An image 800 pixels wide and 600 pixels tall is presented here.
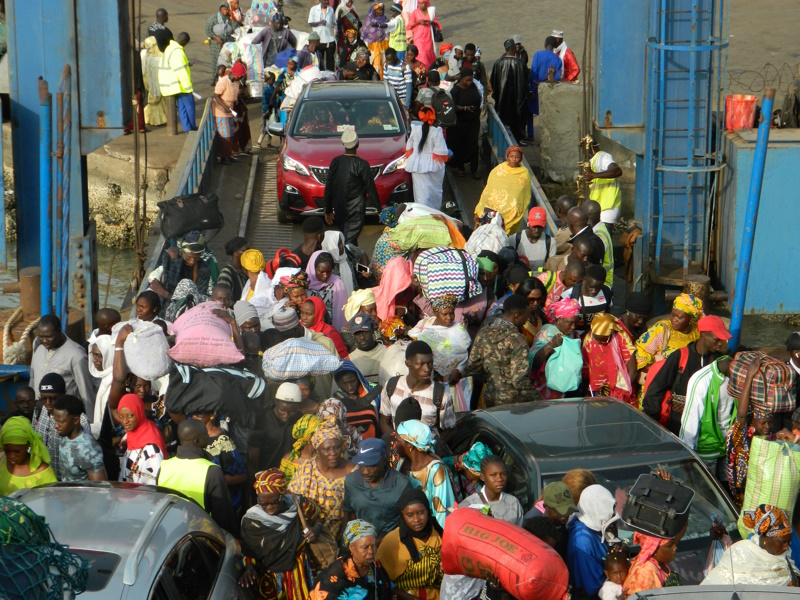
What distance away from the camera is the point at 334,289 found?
943cm

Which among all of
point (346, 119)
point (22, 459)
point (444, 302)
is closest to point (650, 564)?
point (444, 302)

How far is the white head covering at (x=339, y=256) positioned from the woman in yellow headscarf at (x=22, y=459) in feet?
12.6

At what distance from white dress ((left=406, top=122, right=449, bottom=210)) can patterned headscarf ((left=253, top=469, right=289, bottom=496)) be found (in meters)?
6.81

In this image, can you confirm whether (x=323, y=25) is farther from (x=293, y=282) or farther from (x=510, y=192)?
(x=293, y=282)

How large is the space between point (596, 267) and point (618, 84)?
13.1ft

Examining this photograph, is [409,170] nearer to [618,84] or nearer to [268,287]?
[618,84]

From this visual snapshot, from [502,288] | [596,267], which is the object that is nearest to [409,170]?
[502,288]

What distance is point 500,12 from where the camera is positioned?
31.3 m

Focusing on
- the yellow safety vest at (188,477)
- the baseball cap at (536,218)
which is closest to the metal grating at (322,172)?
the baseball cap at (536,218)

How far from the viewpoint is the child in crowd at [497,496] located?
19.7 feet

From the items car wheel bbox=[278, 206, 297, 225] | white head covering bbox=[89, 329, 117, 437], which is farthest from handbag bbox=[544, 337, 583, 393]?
car wheel bbox=[278, 206, 297, 225]

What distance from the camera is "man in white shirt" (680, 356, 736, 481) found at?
285 inches

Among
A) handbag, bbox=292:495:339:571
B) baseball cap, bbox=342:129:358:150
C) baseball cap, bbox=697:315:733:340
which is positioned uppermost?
baseball cap, bbox=342:129:358:150

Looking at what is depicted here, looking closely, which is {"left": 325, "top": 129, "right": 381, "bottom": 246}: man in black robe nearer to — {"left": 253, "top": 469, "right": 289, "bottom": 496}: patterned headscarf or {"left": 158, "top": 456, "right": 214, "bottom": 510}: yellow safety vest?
{"left": 158, "top": 456, "right": 214, "bottom": 510}: yellow safety vest
